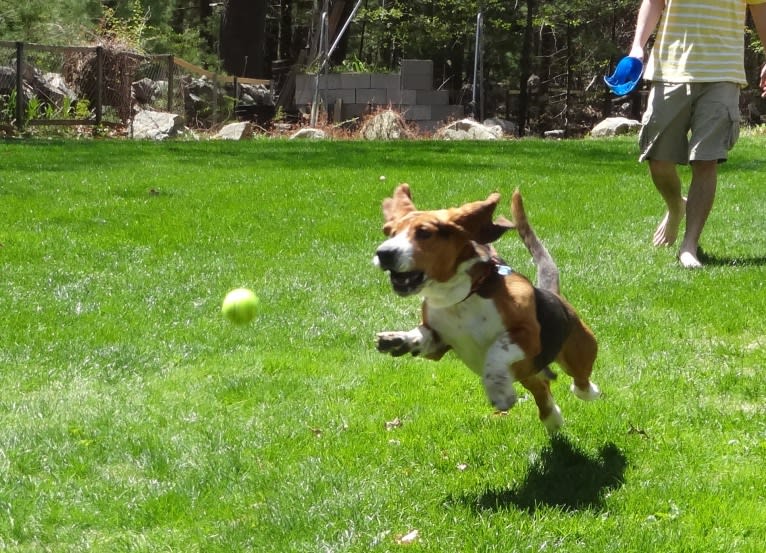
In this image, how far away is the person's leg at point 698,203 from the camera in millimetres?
7430

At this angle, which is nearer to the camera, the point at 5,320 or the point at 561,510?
the point at 561,510

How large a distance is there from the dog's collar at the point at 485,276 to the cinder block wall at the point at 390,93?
19380 millimetres

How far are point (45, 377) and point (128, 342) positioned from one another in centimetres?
64

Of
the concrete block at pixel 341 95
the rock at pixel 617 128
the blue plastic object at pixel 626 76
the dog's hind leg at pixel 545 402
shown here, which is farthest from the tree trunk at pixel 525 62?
the dog's hind leg at pixel 545 402

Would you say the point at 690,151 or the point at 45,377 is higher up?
the point at 690,151

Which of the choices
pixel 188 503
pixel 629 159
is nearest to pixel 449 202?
pixel 629 159

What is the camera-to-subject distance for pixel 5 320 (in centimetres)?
639

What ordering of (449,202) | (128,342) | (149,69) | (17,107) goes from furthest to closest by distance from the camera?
(149,69) → (17,107) → (449,202) → (128,342)

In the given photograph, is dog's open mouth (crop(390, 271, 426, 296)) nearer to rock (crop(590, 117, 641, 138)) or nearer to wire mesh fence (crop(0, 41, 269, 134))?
wire mesh fence (crop(0, 41, 269, 134))

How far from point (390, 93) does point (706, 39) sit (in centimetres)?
1699

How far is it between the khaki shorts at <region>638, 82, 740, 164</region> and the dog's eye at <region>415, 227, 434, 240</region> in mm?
4275

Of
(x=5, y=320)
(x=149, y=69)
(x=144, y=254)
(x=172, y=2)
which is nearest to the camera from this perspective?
(x=5, y=320)

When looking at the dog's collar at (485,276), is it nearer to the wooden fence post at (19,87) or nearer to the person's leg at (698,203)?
the person's leg at (698,203)

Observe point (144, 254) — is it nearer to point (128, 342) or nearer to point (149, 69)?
point (128, 342)
